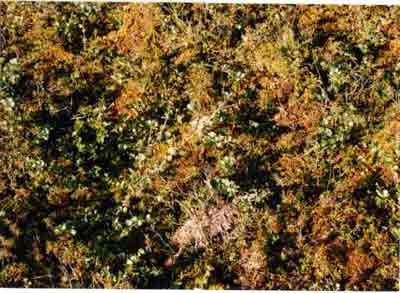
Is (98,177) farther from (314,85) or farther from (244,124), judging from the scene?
(314,85)

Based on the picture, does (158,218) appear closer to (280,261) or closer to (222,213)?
(222,213)

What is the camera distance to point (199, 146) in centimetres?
683

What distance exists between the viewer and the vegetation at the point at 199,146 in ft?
20.1

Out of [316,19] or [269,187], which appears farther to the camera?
[316,19]

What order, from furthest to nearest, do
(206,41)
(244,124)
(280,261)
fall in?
(206,41) < (244,124) < (280,261)

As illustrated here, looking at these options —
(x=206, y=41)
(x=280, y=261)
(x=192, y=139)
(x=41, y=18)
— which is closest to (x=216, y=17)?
(x=206, y=41)

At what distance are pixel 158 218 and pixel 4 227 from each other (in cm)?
173

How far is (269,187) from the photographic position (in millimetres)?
6559

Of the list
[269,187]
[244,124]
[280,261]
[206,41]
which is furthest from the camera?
[206,41]

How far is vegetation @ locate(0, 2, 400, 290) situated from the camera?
6.12m

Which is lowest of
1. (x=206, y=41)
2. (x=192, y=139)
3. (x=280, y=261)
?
(x=280, y=261)

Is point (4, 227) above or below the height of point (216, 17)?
below

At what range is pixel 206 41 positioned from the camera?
7605mm

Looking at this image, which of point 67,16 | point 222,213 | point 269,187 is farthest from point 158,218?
point 67,16
